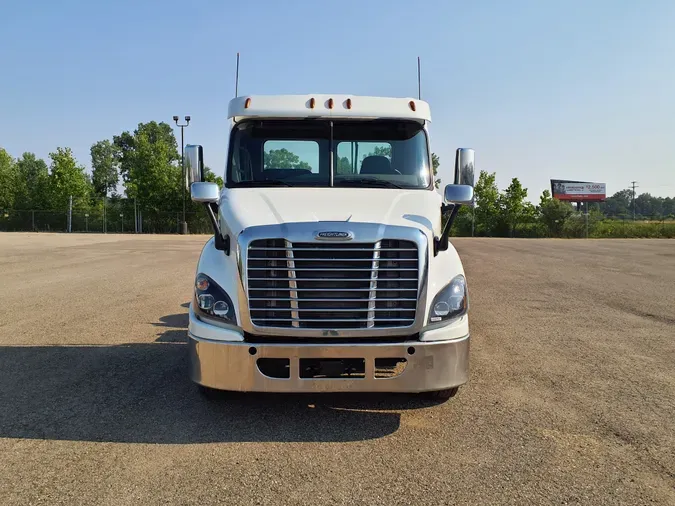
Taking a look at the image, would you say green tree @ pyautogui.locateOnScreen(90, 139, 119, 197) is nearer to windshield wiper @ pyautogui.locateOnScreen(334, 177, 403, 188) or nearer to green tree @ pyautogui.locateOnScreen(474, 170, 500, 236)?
green tree @ pyautogui.locateOnScreen(474, 170, 500, 236)

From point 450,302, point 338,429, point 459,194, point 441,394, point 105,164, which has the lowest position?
point 338,429

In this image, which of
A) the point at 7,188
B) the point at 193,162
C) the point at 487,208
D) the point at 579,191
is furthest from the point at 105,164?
the point at 193,162

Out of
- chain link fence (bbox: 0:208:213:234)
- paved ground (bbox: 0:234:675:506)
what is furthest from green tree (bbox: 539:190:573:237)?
paved ground (bbox: 0:234:675:506)

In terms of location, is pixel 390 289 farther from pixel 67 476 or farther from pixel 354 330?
pixel 67 476

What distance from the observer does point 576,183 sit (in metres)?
79.1

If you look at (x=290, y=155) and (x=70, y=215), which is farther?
(x=70, y=215)

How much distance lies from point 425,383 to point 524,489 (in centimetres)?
107

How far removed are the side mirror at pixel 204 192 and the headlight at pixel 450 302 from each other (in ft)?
7.27

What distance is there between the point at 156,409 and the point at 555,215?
199 feet

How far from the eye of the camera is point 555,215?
60.7 metres

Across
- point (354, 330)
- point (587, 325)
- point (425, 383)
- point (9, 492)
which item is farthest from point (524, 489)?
point (587, 325)

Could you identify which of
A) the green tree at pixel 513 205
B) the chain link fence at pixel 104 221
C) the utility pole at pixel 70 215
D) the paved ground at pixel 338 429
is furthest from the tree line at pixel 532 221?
the paved ground at pixel 338 429

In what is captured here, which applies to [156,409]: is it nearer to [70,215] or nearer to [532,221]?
[70,215]

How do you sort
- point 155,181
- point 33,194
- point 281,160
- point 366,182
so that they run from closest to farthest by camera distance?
point 366,182 → point 281,160 → point 155,181 → point 33,194
